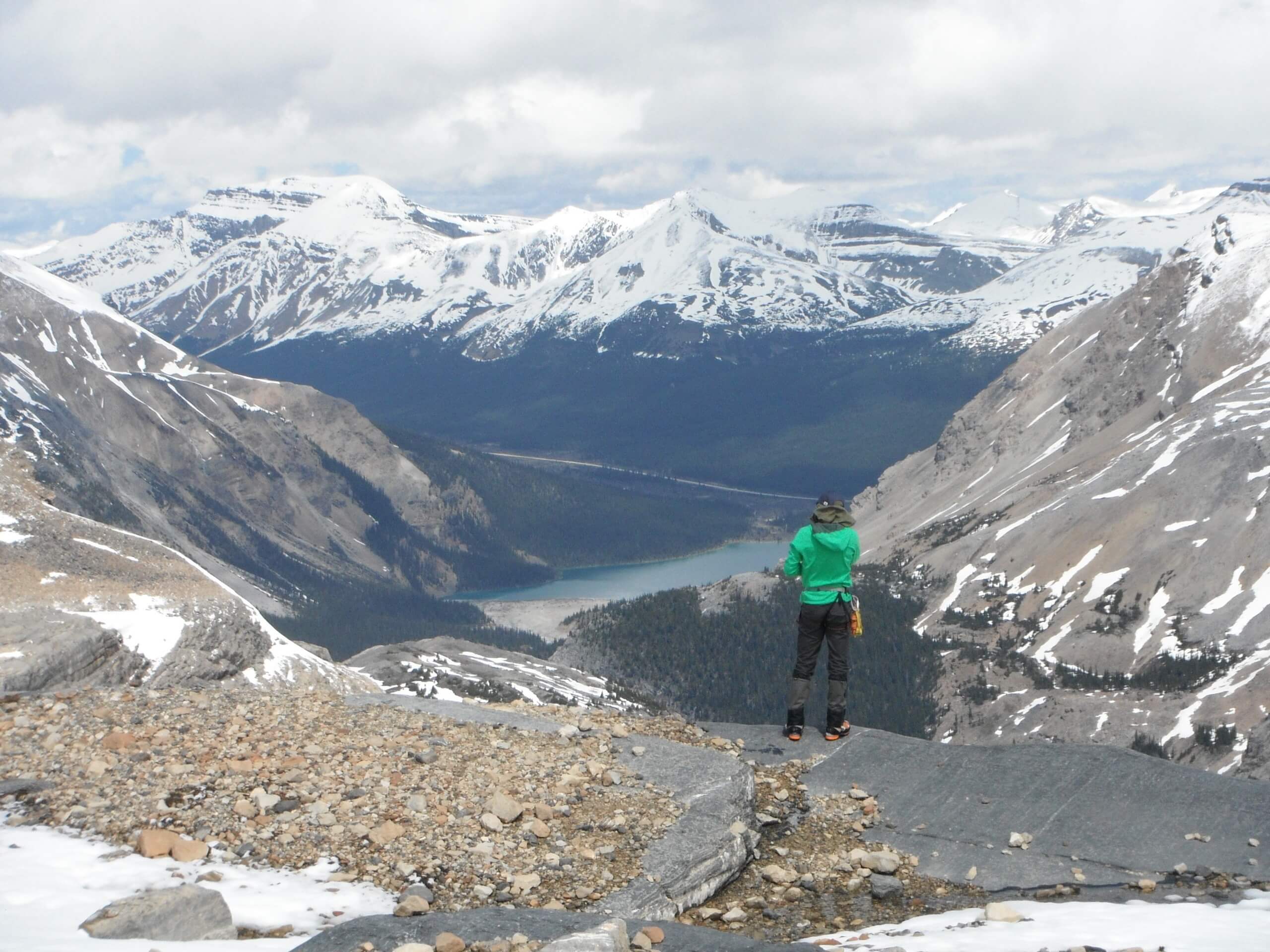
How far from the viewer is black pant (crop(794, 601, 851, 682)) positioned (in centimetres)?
2286

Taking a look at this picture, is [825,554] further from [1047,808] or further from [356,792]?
[356,792]

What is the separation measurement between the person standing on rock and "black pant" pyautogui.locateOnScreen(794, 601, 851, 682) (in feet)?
0.03

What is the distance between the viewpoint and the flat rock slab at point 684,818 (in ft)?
52.4

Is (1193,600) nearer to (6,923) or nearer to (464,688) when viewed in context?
(464,688)

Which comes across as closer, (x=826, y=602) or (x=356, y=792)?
(x=356, y=792)

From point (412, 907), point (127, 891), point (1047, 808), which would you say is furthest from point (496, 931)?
point (1047, 808)

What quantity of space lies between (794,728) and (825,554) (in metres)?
3.95

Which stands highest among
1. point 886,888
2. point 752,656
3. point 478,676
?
point 886,888

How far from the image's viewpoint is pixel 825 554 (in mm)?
22531

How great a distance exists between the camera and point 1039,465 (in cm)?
19950

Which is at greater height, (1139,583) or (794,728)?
(794,728)

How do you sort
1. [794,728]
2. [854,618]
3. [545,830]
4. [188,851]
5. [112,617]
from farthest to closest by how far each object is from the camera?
[112,617], [794,728], [854,618], [545,830], [188,851]

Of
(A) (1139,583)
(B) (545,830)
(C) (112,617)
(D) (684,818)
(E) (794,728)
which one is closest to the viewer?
(B) (545,830)

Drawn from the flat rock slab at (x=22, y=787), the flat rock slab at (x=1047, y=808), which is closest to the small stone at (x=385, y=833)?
the flat rock slab at (x=22, y=787)
